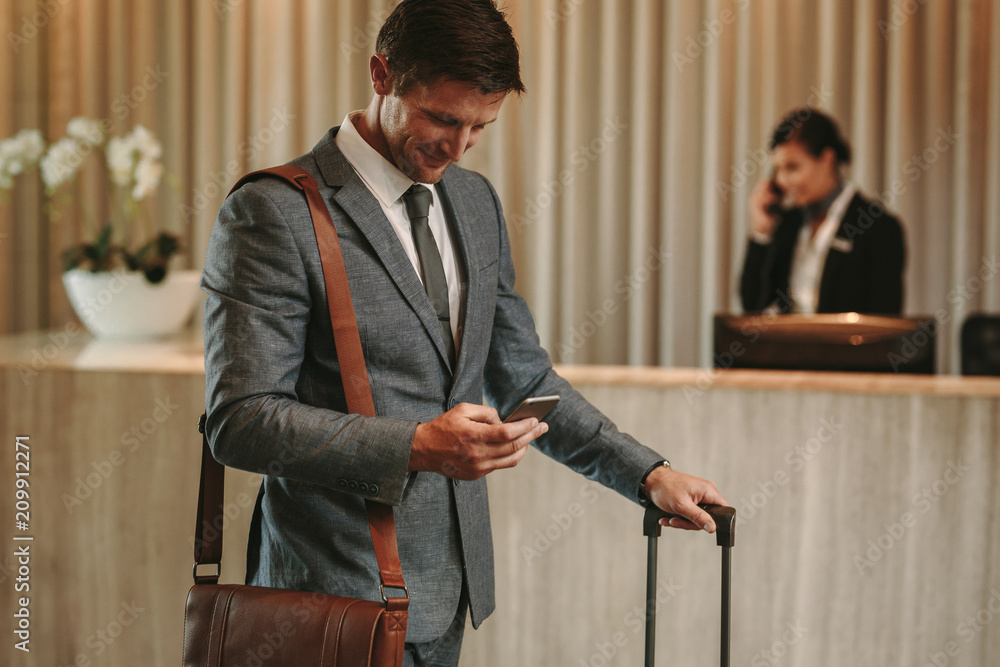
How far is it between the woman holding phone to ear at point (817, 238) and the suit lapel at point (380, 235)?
2364mm

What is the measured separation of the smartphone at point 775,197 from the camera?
330 cm

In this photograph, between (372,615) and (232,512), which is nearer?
(372,615)

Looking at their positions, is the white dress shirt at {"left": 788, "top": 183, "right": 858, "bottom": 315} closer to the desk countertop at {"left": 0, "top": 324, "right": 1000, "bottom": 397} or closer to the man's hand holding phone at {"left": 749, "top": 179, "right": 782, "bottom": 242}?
the man's hand holding phone at {"left": 749, "top": 179, "right": 782, "bottom": 242}

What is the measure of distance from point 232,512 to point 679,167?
2.49 meters

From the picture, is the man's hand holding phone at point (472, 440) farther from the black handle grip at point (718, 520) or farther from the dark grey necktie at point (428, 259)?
the black handle grip at point (718, 520)

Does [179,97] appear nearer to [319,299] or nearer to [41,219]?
[41,219]

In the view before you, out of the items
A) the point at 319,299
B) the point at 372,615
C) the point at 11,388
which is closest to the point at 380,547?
the point at 372,615

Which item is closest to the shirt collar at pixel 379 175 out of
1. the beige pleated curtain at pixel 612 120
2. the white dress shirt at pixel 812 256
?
the white dress shirt at pixel 812 256

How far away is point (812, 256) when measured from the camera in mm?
3148

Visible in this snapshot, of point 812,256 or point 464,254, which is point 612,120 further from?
point 464,254

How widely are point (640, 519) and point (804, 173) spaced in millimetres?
1799

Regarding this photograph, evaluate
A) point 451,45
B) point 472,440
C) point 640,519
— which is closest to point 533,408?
point 472,440

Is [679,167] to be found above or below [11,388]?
above

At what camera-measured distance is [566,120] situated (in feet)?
12.4
